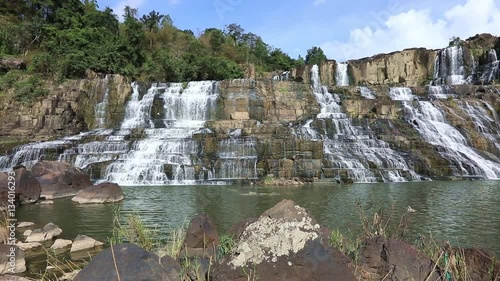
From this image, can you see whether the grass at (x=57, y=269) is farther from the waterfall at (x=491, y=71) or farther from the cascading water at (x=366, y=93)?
the waterfall at (x=491, y=71)

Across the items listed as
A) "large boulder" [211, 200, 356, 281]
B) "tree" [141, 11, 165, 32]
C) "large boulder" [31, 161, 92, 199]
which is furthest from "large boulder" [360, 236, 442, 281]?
"tree" [141, 11, 165, 32]

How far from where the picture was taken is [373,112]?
117 feet

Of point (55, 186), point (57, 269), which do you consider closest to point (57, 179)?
point (55, 186)

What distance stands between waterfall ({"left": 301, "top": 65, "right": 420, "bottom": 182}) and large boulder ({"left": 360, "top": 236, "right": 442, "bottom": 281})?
19.8 metres

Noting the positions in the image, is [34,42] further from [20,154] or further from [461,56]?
[461,56]

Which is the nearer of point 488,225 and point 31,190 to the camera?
point 488,225

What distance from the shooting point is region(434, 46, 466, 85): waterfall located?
1732 inches

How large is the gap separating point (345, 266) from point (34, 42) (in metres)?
52.7

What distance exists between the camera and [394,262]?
167 inches

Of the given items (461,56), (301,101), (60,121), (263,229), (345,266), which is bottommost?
(345,266)

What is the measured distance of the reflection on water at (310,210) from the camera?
9.02 metres

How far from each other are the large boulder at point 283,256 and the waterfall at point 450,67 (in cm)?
4608

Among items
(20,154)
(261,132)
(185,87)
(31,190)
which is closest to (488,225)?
(31,190)

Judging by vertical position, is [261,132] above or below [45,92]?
below
